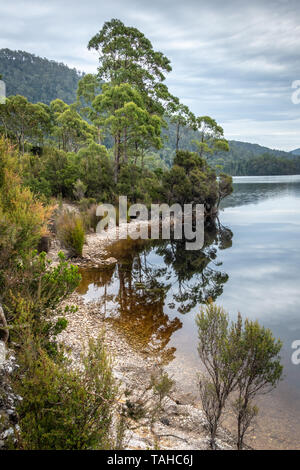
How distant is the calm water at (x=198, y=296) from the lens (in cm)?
468

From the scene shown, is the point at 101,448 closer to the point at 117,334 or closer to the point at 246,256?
the point at 117,334

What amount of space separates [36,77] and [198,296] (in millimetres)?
136145

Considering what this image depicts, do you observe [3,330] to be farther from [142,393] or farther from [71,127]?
[71,127]

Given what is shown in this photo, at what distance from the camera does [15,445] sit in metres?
2.13

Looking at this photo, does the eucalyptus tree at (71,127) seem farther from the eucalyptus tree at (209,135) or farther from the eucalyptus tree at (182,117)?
the eucalyptus tree at (209,135)

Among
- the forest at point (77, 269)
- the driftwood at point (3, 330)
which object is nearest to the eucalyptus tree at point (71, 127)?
the forest at point (77, 269)

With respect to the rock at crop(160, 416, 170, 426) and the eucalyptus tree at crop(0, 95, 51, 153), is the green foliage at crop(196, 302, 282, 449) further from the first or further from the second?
the eucalyptus tree at crop(0, 95, 51, 153)

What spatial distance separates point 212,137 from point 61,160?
71.5 ft

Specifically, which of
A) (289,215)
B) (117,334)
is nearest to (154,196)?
(289,215)

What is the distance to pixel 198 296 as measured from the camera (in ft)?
30.1

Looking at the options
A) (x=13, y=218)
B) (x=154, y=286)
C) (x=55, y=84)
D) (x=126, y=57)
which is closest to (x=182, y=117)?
(x=126, y=57)

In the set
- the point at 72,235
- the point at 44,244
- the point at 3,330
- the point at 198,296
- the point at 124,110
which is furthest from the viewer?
the point at 124,110

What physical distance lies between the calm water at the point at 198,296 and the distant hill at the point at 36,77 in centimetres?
10355
